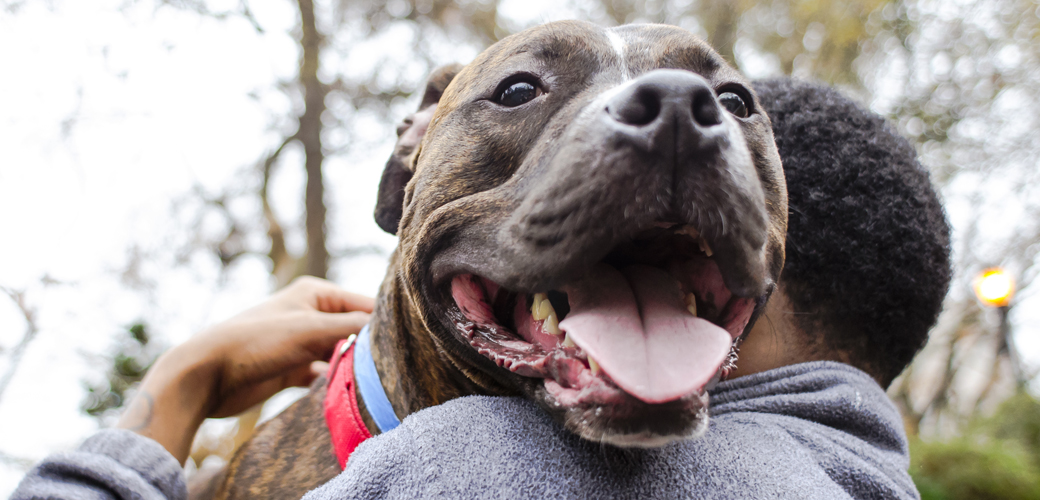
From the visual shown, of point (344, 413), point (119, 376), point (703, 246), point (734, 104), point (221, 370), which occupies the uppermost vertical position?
point (734, 104)

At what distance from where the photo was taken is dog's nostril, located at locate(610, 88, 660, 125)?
1332 mm

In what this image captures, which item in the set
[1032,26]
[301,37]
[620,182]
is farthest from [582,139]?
[1032,26]

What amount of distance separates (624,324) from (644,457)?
326 millimetres

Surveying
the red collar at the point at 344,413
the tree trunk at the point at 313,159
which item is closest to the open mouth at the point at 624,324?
the red collar at the point at 344,413

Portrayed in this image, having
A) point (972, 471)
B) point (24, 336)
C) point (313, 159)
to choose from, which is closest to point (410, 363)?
point (313, 159)

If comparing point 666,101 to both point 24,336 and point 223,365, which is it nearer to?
point 223,365

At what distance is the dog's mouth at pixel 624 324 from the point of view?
1339mm

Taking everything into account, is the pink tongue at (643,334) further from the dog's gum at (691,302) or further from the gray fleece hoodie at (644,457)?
the gray fleece hoodie at (644,457)

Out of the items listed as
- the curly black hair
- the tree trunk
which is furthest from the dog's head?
the tree trunk

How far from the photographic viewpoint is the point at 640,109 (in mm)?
1348

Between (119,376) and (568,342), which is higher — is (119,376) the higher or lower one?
the lower one

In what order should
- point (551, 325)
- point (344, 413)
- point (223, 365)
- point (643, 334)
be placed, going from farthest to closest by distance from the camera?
1. point (223, 365)
2. point (344, 413)
3. point (551, 325)
4. point (643, 334)

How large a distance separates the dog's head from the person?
0.49 ft

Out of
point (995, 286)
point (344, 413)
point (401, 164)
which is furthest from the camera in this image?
point (995, 286)
